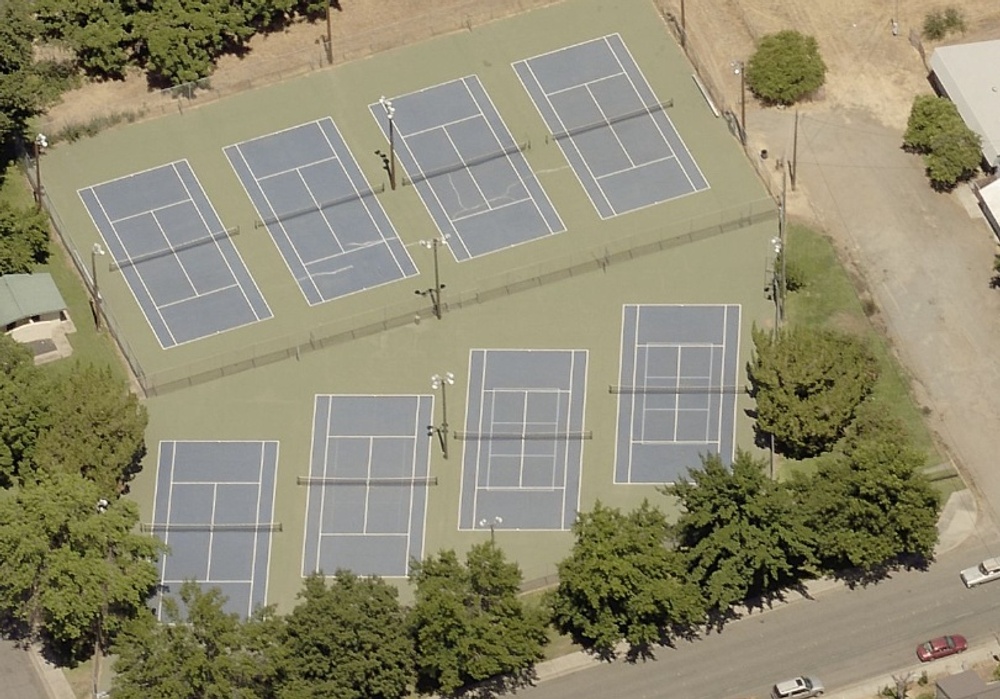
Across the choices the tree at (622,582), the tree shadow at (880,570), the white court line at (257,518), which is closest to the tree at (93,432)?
the white court line at (257,518)

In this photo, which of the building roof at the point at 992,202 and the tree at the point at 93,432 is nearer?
the tree at the point at 93,432

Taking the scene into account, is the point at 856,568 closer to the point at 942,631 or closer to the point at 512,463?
the point at 942,631

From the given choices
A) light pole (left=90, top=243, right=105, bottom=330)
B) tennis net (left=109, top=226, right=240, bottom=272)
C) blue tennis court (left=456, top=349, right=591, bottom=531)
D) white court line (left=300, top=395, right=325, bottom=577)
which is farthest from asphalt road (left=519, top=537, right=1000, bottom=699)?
light pole (left=90, top=243, right=105, bottom=330)

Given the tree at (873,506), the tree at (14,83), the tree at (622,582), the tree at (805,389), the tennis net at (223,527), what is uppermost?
the tree at (14,83)

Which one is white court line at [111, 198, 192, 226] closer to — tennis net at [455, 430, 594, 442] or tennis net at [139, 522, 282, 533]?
tennis net at [139, 522, 282, 533]

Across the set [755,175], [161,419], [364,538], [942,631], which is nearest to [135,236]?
[161,419]

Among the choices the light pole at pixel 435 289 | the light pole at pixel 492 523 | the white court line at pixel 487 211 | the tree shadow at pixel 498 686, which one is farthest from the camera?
the white court line at pixel 487 211

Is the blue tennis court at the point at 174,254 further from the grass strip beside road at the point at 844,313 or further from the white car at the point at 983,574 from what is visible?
the white car at the point at 983,574

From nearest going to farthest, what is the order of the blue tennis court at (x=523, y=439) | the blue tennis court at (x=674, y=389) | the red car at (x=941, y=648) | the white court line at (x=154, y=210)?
the red car at (x=941, y=648) → the blue tennis court at (x=523, y=439) → the blue tennis court at (x=674, y=389) → the white court line at (x=154, y=210)
